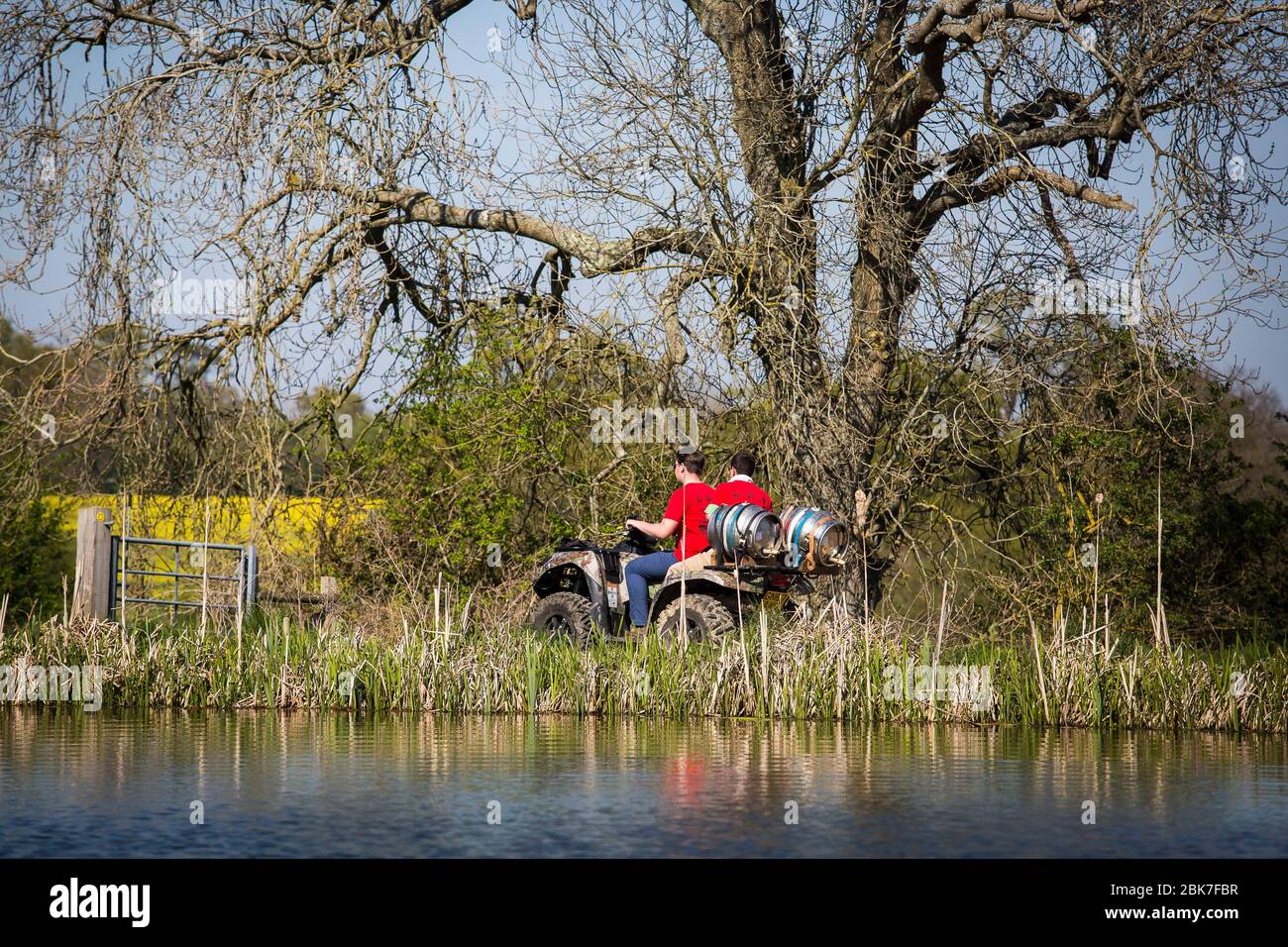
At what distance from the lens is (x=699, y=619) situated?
1093 cm

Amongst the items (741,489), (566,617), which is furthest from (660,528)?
(566,617)

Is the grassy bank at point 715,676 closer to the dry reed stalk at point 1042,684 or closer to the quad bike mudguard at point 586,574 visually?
the dry reed stalk at point 1042,684

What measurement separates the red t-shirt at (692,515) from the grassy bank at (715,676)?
743 millimetres

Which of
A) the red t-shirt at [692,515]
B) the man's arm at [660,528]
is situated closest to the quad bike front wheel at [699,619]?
the red t-shirt at [692,515]

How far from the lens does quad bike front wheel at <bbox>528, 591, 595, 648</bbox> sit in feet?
38.9

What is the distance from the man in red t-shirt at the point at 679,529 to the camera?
1130 centimetres

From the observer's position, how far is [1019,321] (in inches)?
547

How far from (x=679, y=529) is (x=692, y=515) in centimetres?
30

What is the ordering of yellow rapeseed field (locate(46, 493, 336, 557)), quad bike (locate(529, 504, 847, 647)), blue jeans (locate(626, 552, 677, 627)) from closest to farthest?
quad bike (locate(529, 504, 847, 647))
blue jeans (locate(626, 552, 677, 627))
yellow rapeseed field (locate(46, 493, 336, 557))

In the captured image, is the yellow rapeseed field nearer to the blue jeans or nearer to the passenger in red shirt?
the blue jeans

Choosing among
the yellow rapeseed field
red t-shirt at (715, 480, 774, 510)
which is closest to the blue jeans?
red t-shirt at (715, 480, 774, 510)
